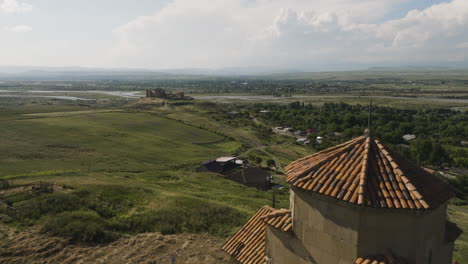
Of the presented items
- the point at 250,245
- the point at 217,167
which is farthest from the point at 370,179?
the point at 217,167

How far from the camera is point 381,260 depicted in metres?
6.25

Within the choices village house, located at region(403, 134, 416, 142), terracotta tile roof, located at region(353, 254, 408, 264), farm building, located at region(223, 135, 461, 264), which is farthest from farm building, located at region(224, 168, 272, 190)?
village house, located at region(403, 134, 416, 142)

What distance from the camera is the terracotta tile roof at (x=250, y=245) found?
9750 millimetres

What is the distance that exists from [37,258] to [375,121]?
89773mm

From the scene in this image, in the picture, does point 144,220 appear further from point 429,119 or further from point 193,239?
point 429,119

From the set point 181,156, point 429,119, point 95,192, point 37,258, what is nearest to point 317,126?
point 429,119

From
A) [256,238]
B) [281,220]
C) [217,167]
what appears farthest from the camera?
[217,167]

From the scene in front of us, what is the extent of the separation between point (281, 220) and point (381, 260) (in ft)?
8.40

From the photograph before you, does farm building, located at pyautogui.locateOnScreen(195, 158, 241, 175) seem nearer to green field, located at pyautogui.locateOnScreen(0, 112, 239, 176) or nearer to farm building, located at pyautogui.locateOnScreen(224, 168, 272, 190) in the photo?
farm building, located at pyautogui.locateOnScreen(224, 168, 272, 190)

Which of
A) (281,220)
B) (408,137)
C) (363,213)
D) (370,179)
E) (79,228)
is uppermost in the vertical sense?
(370,179)

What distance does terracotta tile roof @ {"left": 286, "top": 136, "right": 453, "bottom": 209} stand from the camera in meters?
6.25

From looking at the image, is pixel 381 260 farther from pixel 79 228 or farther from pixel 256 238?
pixel 79 228

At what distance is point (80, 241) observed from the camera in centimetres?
1542

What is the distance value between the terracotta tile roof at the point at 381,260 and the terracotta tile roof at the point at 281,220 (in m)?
1.85
